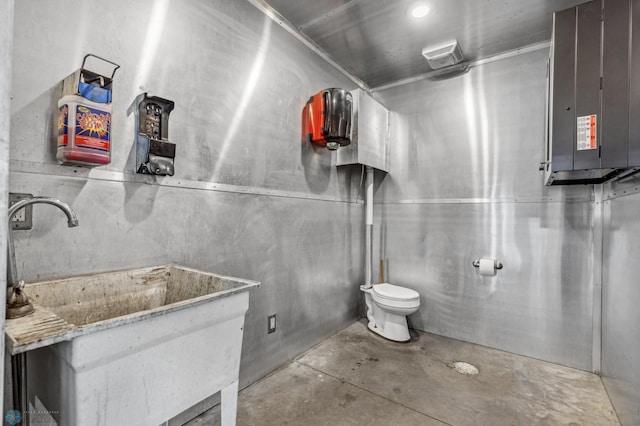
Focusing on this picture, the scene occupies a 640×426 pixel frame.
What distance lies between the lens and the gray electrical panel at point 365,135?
9.00 ft

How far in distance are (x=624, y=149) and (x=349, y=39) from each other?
2.04 meters

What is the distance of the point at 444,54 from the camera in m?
2.60

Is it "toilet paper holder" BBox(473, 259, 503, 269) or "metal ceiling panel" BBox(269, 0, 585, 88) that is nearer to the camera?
"metal ceiling panel" BBox(269, 0, 585, 88)

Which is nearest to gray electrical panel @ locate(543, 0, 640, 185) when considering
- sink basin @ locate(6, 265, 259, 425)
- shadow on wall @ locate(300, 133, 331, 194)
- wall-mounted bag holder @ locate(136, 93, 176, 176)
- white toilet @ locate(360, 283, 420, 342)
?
white toilet @ locate(360, 283, 420, 342)

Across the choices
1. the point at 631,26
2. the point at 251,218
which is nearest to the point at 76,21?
the point at 251,218

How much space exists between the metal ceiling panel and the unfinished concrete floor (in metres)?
2.68

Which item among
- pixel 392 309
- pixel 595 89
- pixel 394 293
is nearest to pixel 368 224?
pixel 394 293

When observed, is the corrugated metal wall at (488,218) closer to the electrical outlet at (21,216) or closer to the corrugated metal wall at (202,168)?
the corrugated metal wall at (202,168)

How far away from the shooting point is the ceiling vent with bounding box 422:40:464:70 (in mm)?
2544

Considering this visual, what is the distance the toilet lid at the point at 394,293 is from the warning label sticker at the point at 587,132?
1.66 metres

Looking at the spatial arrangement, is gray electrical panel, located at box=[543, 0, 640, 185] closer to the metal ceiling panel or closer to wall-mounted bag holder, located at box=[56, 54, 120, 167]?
the metal ceiling panel

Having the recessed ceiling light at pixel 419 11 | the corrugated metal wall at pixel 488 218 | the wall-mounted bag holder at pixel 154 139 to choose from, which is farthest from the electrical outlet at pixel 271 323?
the recessed ceiling light at pixel 419 11

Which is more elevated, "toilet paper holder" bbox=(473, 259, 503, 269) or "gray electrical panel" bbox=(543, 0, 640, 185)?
"gray electrical panel" bbox=(543, 0, 640, 185)

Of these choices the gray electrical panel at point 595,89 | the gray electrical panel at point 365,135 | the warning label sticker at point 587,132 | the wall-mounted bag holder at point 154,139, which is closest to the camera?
the wall-mounted bag holder at point 154,139
